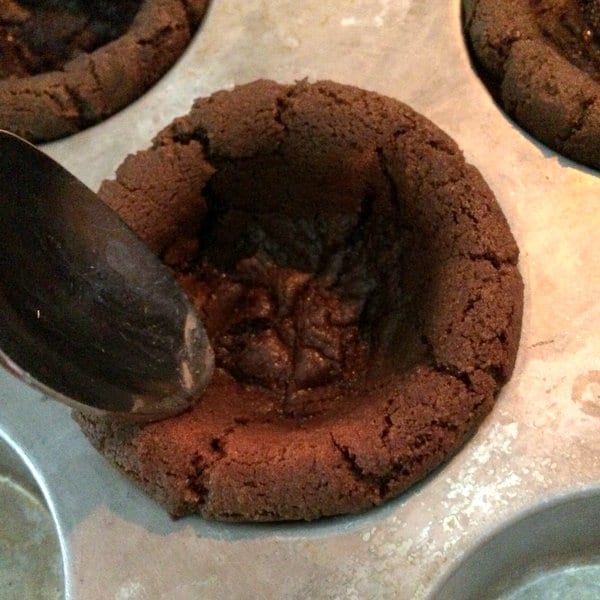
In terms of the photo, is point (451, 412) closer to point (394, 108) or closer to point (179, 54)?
point (394, 108)

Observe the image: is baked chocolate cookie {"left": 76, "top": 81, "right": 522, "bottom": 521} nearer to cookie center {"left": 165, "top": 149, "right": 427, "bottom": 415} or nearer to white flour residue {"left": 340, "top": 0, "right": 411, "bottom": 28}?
cookie center {"left": 165, "top": 149, "right": 427, "bottom": 415}

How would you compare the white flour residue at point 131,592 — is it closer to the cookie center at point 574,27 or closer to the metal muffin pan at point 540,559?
the metal muffin pan at point 540,559

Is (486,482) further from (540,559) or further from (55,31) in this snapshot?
(55,31)

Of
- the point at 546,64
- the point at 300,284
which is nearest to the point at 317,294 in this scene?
the point at 300,284

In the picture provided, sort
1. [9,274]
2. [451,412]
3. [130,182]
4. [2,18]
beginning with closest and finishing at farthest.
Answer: [9,274], [451,412], [130,182], [2,18]

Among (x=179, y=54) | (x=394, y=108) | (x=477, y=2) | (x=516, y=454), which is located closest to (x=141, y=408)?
(x=516, y=454)

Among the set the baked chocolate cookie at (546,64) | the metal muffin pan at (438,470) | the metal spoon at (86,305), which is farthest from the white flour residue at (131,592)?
the baked chocolate cookie at (546,64)

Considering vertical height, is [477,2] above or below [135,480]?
above
